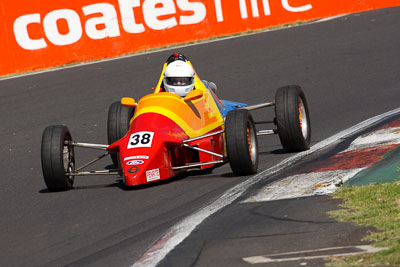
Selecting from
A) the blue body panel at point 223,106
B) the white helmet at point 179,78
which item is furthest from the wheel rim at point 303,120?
the white helmet at point 179,78

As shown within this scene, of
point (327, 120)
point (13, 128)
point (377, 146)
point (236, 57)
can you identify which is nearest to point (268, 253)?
point (377, 146)

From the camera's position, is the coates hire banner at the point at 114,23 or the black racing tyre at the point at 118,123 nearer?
the black racing tyre at the point at 118,123

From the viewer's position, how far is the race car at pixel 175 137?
814cm

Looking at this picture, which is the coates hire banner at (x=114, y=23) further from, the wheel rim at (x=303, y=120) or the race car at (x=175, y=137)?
the wheel rim at (x=303, y=120)

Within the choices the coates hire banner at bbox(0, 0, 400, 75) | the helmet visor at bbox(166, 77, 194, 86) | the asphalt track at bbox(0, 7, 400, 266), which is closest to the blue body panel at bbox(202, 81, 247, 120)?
the helmet visor at bbox(166, 77, 194, 86)

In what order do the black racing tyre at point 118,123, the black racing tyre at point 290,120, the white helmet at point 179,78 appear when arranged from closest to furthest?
1. the black racing tyre at point 290,120
2. the white helmet at point 179,78
3. the black racing tyre at point 118,123

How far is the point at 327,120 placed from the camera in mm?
11656

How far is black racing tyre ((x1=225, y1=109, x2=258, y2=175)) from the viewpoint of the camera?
8125 mm

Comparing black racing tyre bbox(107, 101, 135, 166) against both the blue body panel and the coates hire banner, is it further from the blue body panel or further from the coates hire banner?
the coates hire banner

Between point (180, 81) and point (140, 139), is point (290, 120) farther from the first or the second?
point (140, 139)

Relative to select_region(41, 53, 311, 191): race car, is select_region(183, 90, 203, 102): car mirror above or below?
above

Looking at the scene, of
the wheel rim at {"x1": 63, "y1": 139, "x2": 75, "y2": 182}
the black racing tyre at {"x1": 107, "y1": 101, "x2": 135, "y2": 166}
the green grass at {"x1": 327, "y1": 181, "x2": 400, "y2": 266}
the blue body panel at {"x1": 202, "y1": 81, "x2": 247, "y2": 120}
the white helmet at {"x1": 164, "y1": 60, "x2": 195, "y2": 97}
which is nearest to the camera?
the green grass at {"x1": 327, "y1": 181, "x2": 400, "y2": 266}

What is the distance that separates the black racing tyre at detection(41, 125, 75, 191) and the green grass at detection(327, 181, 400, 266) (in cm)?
320

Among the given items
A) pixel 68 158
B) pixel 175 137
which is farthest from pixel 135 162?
pixel 68 158
